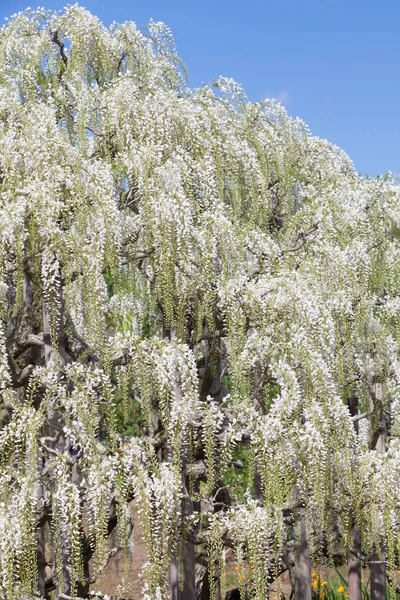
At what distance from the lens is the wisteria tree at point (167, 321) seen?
4.73 m

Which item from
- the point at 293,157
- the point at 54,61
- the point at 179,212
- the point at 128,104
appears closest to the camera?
the point at 179,212

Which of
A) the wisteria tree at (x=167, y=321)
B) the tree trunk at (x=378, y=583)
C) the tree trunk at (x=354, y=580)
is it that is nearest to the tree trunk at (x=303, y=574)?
the tree trunk at (x=354, y=580)

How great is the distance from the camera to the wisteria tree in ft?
15.5

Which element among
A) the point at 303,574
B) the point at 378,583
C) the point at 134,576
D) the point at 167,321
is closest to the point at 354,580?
the point at 378,583

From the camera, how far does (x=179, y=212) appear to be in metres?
5.17

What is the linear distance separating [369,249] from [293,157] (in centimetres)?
145

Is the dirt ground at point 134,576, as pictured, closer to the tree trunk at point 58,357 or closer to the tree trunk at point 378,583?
the tree trunk at point 378,583

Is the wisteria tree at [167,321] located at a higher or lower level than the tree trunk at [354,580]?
higher

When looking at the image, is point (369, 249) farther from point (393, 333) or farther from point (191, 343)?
point (191, 343)

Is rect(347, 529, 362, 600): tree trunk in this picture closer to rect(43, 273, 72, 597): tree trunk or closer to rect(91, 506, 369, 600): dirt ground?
rect(91, 506, 369, 600): dirt ground

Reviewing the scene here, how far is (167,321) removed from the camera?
510cm

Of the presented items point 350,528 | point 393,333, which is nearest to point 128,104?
point 393,333

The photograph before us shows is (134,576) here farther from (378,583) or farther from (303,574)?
(378,583)

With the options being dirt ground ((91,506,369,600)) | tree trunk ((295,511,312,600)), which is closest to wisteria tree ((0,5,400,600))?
tree trunk ((295,511,312,600))
